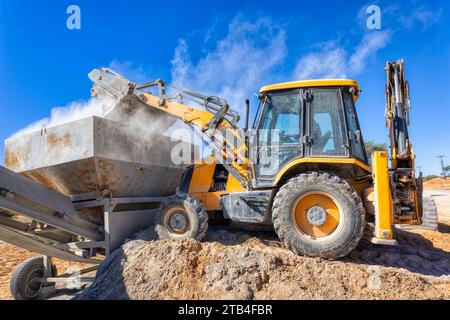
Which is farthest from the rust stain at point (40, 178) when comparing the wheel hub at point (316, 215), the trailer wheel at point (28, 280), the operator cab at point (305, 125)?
the wheel hub at point (316, 215)

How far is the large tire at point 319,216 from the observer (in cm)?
394

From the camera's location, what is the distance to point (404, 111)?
464 cm

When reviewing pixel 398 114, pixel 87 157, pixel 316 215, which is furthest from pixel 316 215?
pixel 87 157

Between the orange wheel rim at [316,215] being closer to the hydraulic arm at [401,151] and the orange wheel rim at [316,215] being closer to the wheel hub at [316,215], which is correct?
the wheel hub at [316,215]

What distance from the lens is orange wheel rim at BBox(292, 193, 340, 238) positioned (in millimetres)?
4125

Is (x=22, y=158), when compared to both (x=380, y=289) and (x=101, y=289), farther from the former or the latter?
(x=380, y=289)

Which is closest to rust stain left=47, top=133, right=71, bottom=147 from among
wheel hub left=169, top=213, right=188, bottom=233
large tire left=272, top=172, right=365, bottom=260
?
wheel hub left=169, top=213, right=188, bottom=233

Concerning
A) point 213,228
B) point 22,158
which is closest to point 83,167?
point 22,158

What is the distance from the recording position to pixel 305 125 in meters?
4.54

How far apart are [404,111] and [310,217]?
221 centimetres

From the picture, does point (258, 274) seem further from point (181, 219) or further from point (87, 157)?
point (87, 157)

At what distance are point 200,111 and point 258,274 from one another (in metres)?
3.13

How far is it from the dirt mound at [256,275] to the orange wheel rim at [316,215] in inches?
15.9
